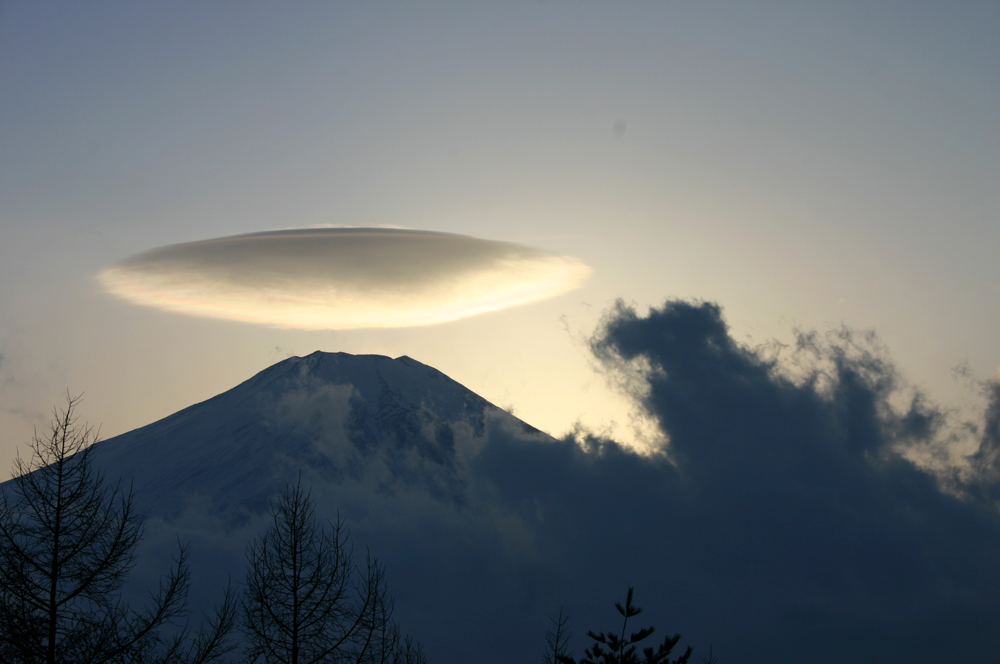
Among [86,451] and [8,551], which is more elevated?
[86,451]

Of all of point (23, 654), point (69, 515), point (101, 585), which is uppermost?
point (69, 515)

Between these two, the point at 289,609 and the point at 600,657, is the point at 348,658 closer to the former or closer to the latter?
the point at 289,609

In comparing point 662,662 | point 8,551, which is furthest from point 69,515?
point 662,662

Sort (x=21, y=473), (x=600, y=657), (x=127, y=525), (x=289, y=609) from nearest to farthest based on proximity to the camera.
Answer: (x=600, y=657) → (x=21, y=473) → (x=127, y=525) → (x=289, y=609)

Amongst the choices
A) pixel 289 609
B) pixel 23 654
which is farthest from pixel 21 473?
pixel 289 609

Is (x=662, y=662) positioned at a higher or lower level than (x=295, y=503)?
lower

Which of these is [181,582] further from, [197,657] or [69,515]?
[69,515]

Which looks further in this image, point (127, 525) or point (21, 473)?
point (127, 525)

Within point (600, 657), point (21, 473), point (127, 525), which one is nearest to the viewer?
point (600, 657)

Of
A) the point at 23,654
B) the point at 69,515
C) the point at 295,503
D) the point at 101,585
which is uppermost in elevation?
the point at 295,503
